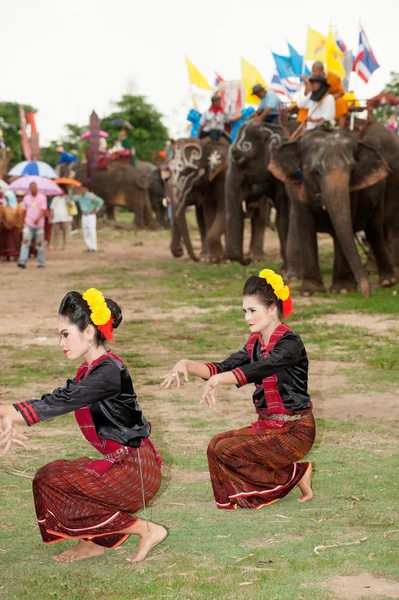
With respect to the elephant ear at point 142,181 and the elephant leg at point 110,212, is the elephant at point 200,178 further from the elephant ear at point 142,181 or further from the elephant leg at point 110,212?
the elephant leg at point 110,212

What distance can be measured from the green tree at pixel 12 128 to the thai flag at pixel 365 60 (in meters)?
39.9

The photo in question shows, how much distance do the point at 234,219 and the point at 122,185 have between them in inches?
676

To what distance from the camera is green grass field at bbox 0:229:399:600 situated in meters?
4.50

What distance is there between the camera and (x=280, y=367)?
18.1 feet

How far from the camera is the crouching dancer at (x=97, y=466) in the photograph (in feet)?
15.9

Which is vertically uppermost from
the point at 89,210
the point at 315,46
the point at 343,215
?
the point at 315,46

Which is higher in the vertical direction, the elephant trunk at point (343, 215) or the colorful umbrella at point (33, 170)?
the colorful umbrella at point (33, 170)

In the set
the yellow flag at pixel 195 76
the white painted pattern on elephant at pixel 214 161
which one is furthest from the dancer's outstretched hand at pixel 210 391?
the yellow flag at pixel 195 76

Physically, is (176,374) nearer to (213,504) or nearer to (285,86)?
(213,504)

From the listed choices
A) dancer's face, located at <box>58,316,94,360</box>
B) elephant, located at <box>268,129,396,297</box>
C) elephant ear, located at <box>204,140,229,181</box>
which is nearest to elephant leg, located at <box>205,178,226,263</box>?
elephant ear, located at <box>204,140,229,181</box>

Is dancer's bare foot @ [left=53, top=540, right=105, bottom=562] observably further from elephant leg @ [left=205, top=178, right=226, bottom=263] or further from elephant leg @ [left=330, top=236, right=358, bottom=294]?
elephant leg @ [left=205, top=178, right=226, bottom=263]

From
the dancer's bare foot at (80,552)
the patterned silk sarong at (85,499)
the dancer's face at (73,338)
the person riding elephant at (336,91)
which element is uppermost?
the person riding elephant at (336,91)

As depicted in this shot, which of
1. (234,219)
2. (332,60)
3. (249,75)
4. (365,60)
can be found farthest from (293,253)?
(249,75)

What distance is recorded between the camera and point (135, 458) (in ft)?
16.3
